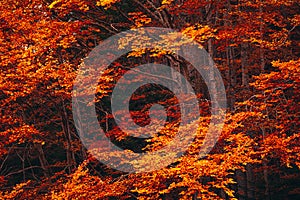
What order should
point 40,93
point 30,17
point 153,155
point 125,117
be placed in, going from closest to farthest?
point 153,155
point 30,17
point 40,93
point 125,117

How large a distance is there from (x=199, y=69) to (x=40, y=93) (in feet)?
20.5

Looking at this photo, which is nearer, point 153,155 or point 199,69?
point 153,155

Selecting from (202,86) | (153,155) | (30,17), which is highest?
(30,17)

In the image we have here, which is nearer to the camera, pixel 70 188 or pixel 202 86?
pixel 70 188

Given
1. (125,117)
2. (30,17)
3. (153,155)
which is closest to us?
(153,155)

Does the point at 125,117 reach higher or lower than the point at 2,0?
lower

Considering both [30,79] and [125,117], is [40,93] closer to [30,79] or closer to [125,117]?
[30,79]

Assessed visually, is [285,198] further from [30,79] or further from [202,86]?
[30,79]

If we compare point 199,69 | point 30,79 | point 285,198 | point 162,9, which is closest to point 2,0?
→ point 30,79

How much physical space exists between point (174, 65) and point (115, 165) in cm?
426

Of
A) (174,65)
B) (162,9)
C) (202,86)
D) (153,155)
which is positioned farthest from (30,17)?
(202,86)

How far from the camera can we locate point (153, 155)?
9.72 meters

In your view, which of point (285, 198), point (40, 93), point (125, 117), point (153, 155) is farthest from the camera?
point (285, 198)

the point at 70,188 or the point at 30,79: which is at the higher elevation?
the point at 30,79
